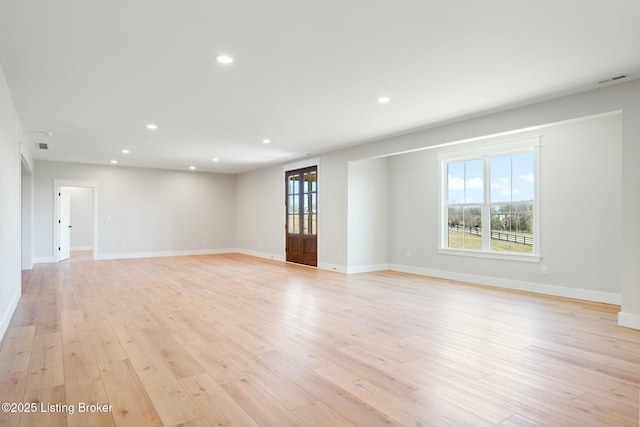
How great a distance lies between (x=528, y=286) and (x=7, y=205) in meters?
6.96

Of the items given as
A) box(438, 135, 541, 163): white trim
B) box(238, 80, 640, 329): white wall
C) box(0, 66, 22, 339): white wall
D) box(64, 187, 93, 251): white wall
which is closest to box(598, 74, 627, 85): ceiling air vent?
box(238, 80, 640, 329): white wall

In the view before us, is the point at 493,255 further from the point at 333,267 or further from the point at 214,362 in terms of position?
the point at 214,362

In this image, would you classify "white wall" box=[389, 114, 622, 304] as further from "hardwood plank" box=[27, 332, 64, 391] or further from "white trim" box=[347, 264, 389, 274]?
"hardwood plank" box=[27, 332, 64, 391]

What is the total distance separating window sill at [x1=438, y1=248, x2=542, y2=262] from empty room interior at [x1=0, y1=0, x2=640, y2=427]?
0.04 m

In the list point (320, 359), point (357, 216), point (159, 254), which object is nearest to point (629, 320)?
point (320, 359)

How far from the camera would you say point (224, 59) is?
3248mm

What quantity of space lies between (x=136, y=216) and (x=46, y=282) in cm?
418

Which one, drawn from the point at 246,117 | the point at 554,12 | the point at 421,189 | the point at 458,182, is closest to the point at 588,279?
the point at 458,182

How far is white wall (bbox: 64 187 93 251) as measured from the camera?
12492mm

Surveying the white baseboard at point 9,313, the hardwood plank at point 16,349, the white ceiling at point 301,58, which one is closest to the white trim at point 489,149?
the white ceiling at point 301,58

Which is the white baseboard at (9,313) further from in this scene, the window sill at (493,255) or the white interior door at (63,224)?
the window sill at (493,255)

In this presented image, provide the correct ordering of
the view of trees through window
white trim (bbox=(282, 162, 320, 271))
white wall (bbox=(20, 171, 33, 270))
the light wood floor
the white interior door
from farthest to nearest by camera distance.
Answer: the white interior door
white trim (bbox=(282, 162, 320, 271))
white wall (bbox=(20, 171, 33, 270))
the view of trees through window
the light wood floor

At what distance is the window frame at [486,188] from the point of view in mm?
5555

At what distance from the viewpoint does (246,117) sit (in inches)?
205
